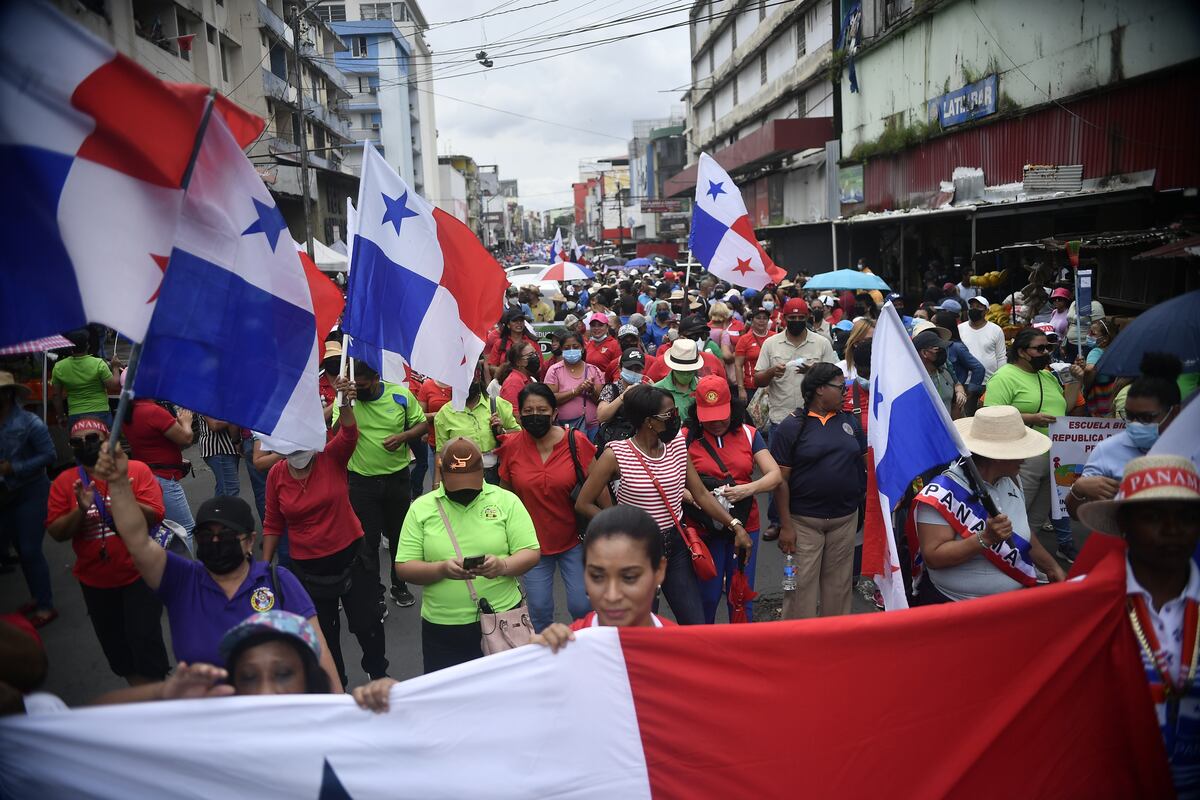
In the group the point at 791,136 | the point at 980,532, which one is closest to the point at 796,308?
the point at 980,532

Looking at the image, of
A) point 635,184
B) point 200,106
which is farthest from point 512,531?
point 635,184

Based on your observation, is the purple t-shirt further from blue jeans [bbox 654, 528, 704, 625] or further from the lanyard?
the lanyard

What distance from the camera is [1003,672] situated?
9.34 ft

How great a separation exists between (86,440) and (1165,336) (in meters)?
6.03

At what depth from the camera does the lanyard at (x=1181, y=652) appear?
2615mm

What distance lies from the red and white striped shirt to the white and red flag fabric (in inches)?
234

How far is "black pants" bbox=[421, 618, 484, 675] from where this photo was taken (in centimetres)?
418

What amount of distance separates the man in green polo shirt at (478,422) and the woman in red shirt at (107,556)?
7.11 ft

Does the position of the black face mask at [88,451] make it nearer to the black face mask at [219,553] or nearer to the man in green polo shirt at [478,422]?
the black face mask at [219,553]

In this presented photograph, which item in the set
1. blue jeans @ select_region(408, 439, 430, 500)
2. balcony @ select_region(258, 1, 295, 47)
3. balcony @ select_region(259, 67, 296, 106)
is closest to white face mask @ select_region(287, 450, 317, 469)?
blue jeans @ select_region(408, 439, 430, 500)

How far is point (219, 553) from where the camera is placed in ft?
11.7

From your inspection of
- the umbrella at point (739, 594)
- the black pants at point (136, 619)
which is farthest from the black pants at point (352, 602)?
the umbrella at point (739, 594)

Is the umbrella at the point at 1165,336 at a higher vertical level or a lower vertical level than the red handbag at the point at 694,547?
higher

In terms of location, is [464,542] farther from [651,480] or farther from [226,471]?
[226,471]
